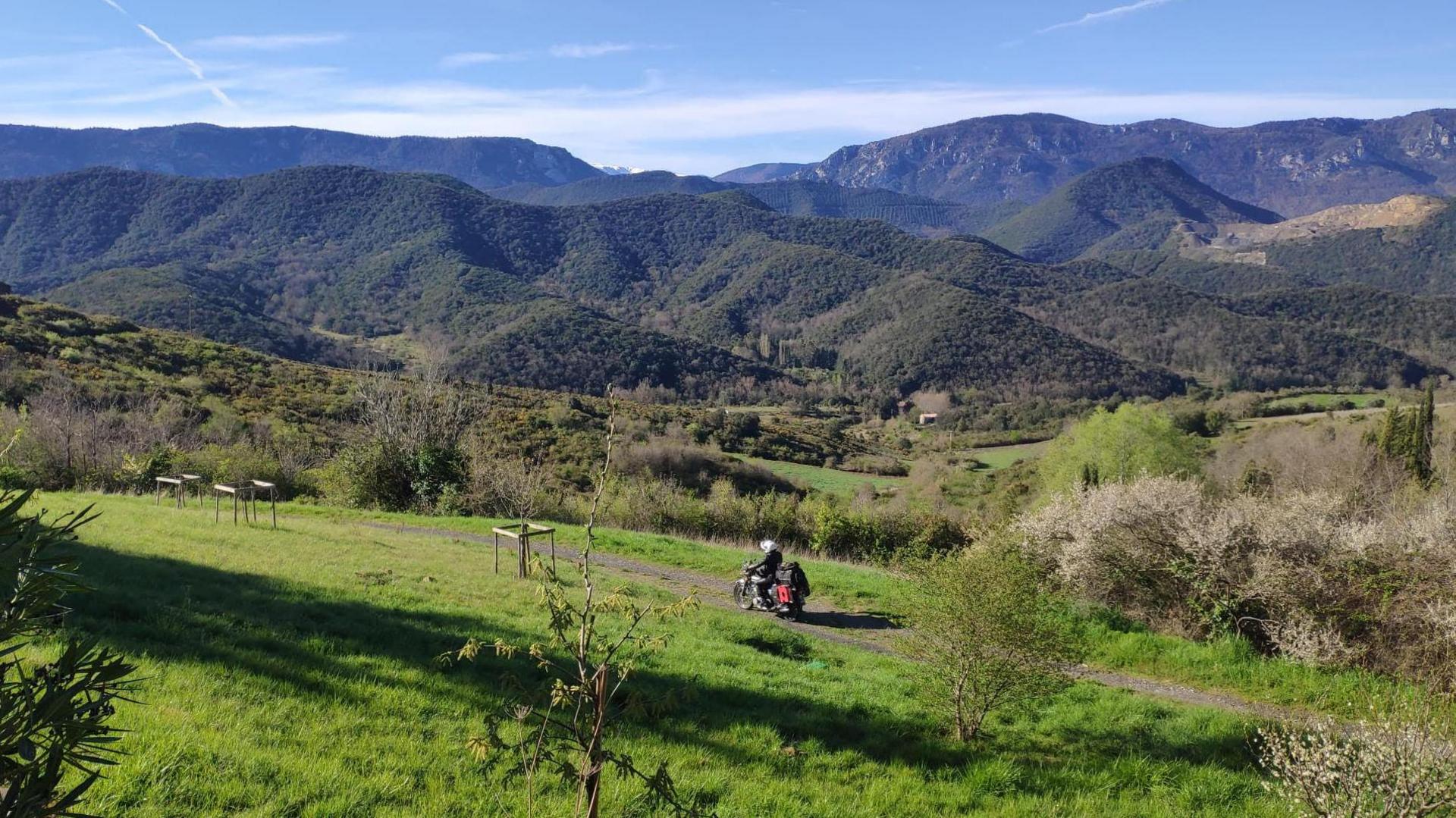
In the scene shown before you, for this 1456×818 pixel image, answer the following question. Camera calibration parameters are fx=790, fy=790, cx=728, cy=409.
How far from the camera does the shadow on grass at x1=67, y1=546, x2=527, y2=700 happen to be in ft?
20.1

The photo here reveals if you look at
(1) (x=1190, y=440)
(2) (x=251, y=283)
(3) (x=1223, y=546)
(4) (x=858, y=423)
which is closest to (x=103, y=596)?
(3) (x=1223, y=546)

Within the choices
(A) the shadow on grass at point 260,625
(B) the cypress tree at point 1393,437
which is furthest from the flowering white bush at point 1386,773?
(B) the cypress tree at point 1393,437

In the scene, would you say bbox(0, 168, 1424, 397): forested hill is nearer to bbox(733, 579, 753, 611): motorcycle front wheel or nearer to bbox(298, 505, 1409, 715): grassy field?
bbox(298, 505, 1409, 715): grassy field

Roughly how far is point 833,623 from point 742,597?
4.93ft

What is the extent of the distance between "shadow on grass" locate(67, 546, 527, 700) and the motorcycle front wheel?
496 centimetres

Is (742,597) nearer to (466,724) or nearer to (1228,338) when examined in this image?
(466,724)

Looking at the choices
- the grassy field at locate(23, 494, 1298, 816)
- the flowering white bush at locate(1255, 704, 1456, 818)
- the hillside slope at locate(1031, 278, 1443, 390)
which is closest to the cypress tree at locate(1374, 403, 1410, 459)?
the grassy field at locate(23, 494, 1298, 816)

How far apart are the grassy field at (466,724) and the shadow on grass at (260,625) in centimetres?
3

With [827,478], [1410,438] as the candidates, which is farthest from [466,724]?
[1410,438]

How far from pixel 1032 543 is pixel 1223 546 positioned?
2.92m

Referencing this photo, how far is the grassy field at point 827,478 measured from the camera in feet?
138

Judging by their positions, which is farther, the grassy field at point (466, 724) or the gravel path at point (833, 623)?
the gravel path at point (833, 623)

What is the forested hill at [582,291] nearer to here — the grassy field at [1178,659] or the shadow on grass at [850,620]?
the grassy field at [1178,659]

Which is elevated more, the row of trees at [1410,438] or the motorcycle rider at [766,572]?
the motorcycle rider at [766,572]
